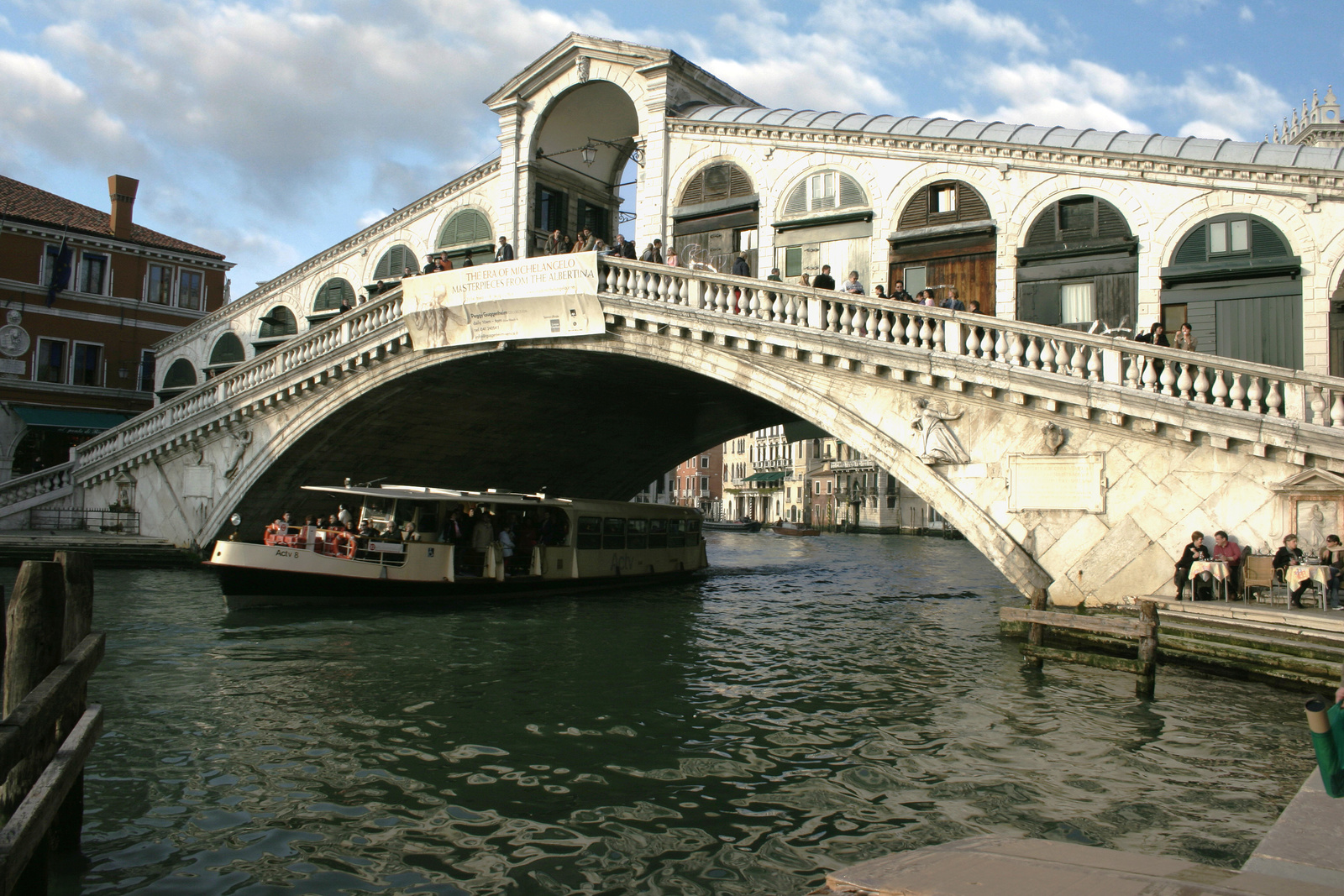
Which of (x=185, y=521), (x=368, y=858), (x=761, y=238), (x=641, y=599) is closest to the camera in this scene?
(x=368, y=858)

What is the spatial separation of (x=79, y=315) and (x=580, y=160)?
58.9ft

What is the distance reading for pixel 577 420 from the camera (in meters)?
25.0

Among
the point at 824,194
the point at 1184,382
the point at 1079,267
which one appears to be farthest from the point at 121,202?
the point at 1184,382

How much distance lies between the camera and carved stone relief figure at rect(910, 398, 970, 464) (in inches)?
532

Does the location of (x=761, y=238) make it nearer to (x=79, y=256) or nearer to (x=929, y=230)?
(x=929, y=230)

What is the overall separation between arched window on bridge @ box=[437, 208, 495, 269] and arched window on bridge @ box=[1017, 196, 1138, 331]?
12.1 m

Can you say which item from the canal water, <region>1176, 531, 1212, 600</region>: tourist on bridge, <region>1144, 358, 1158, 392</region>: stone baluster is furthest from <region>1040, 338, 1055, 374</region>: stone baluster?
the canal water

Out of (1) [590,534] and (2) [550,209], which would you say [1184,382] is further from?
(2) [550,209]

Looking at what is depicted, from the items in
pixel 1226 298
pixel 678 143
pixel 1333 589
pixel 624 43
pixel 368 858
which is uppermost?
pixel 624 43

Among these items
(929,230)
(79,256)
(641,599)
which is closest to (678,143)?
(929,230)

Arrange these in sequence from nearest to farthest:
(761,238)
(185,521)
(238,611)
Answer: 1. (238,611)
2. (761,238)
3. (185,521)

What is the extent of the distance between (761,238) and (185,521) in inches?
638

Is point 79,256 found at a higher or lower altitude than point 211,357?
higher

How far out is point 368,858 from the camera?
5.61 metres
